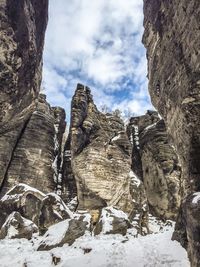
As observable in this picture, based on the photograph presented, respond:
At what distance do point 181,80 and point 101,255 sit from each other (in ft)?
26.1

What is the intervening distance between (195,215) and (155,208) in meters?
24.7

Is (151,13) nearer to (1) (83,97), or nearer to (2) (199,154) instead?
(2) (199,154)

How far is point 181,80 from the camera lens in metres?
9.74

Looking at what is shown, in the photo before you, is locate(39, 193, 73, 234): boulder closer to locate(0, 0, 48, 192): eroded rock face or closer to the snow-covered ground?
the snow-covered ground

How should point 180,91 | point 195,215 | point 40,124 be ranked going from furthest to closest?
point 40,124 → point 180,91 → point 195,215

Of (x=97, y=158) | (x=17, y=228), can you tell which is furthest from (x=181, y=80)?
(x=97, y=158)

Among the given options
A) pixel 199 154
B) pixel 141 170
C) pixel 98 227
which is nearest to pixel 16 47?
pixel 199 154

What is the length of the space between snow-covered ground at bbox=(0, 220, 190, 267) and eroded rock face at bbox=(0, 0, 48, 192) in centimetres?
593

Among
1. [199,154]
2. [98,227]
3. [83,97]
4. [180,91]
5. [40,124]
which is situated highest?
[83,97]

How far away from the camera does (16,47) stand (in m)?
7.48

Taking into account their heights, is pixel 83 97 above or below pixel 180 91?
above

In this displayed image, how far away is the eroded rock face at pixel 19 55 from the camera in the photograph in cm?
711

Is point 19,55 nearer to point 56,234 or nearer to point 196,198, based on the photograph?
point 196,198

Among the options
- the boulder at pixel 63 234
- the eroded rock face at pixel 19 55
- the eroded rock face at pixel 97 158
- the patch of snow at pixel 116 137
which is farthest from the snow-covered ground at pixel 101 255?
the patch of snow at pixel 116 137
